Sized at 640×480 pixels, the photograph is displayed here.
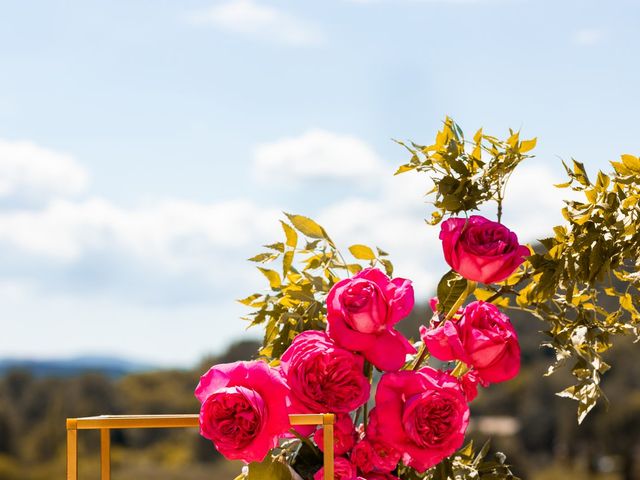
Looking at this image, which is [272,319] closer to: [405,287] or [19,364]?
[405,287]

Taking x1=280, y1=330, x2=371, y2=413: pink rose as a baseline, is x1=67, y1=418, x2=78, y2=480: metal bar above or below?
below

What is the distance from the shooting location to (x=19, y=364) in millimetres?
21828

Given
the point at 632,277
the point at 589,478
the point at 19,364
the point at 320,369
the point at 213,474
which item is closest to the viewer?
the point at 320,369

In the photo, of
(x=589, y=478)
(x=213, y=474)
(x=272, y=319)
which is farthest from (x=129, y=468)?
(x=272, y=319)

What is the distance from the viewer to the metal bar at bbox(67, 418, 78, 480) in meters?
0.98

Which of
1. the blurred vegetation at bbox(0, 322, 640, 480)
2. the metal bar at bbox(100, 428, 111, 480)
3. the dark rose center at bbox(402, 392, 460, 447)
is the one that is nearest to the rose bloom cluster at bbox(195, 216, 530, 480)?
the dark rose center at bbox(402, 392, 460, 447)

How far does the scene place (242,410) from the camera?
997mm

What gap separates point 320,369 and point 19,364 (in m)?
22.2

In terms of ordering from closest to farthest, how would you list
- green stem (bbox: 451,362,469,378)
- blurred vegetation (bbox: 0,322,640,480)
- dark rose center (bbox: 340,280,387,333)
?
1. dark rose center (bbox: 340,280,387,333)
2. green stem (bbox: 451,362,469,378)
3. blurred vegetation (bbox: 0,322,640,480)

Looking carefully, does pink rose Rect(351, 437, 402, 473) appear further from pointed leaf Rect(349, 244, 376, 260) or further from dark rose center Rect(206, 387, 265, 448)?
pointed leaf Rect(349, 244, 376, 260)

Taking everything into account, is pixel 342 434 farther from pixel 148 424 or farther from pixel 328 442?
pixel 148 424

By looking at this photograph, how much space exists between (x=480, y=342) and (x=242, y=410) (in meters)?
0.30

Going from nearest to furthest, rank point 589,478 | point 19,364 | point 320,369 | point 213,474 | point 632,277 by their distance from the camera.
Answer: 1. point 320,369
2. point 632,277
3. point 213,474
4. point 589,478
5. point 19,364

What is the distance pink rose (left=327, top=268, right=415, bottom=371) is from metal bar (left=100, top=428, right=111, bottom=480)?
0.95 feet
